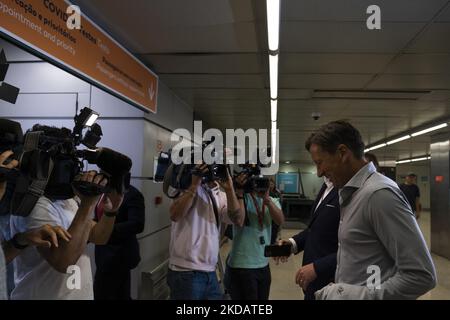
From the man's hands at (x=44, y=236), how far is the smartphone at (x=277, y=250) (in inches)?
48.4

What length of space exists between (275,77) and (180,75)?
3.58 ft

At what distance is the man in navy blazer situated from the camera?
175 cm

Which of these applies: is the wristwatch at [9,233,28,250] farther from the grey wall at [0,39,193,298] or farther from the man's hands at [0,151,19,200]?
the grey wall at [0,39,193,298]

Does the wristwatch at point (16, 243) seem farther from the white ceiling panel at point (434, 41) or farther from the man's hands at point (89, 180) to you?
the white ceiling panel at point (434, 41)

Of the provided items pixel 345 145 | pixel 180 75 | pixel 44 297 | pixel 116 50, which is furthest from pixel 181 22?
pixel 44 297

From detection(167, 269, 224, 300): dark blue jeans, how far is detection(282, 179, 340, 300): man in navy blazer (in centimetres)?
59

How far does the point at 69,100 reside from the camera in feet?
11.5

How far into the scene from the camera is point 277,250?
2.13 m

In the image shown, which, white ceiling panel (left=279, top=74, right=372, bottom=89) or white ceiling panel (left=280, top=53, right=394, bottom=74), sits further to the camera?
white ceiling panel (left=279, top=74, right=372, bottom=89)

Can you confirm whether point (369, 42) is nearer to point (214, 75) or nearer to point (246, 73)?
point (246, 73)

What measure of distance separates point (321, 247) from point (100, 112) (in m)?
2.73

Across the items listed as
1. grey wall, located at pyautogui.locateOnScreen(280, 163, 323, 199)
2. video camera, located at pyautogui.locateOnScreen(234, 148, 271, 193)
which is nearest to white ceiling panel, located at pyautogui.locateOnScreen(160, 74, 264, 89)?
video camera, located at pyautogui.locateOnScreen(234, 148, 271, 193)

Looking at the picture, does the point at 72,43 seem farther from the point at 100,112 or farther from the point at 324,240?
the point at 324,240

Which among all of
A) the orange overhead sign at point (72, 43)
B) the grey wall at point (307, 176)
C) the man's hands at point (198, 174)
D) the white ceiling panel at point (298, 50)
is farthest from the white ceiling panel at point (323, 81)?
the grey wall at point (307, 176)
